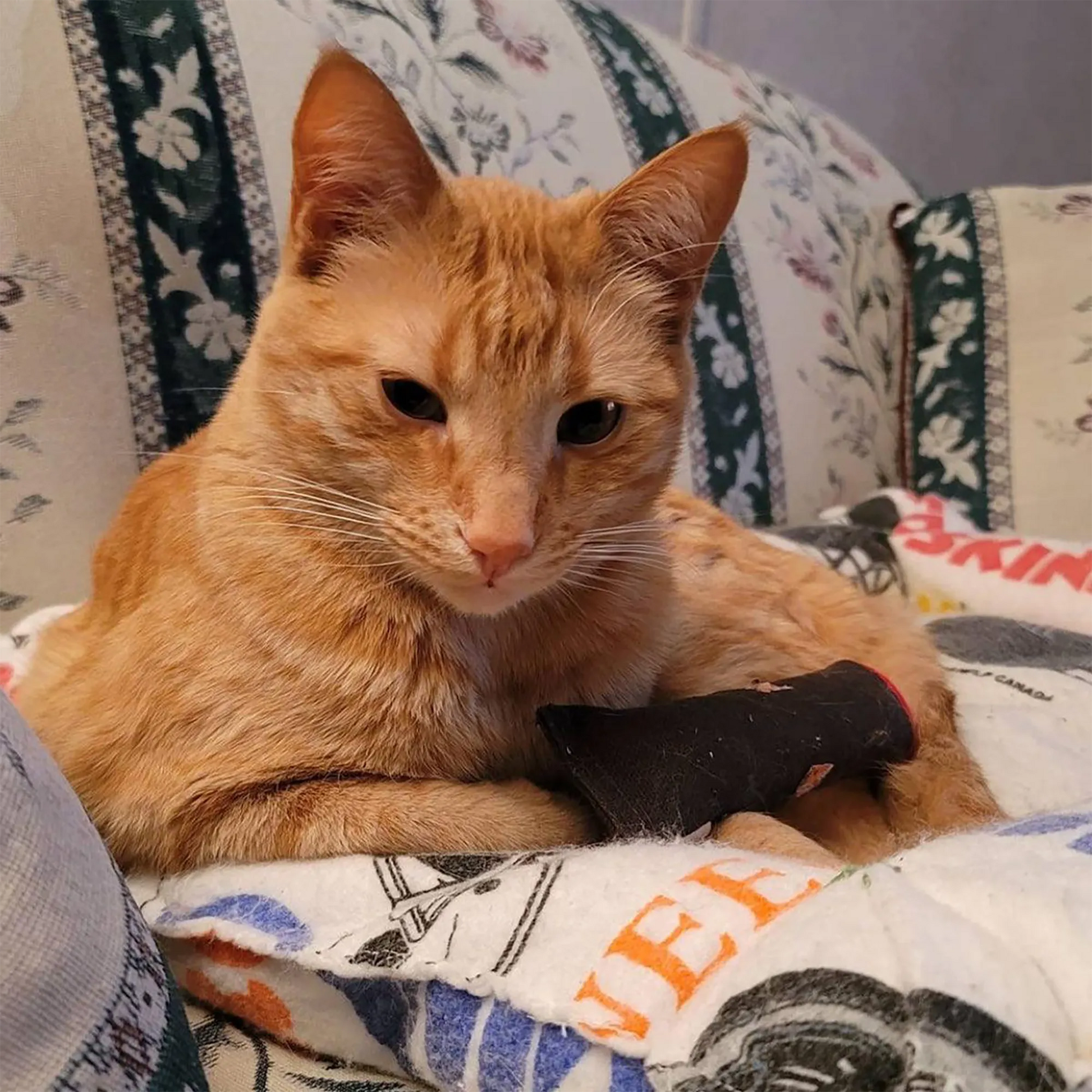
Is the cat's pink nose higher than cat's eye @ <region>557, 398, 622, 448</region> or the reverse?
the reverse

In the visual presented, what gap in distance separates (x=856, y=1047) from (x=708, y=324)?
1442 millimetres

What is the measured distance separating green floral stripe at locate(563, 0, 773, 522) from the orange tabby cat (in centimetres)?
80

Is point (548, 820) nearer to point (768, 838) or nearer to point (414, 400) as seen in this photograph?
point (768, 838)

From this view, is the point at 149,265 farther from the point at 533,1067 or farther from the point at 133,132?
the point at 533,1067

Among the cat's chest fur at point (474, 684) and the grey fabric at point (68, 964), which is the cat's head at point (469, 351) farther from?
the grey fabric at point (68, 964)

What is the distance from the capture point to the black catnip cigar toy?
826mm

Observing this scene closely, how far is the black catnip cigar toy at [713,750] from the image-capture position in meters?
0.83

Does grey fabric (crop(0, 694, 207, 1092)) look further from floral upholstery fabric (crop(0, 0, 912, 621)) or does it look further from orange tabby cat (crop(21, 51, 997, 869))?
floral upholstery fabric (crop(0, 0, 912, 621))

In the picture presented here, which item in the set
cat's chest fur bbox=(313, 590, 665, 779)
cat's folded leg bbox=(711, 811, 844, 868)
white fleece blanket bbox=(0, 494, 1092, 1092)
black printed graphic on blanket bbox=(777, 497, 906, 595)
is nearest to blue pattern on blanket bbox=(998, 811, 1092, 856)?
white fleece blanket bbox=(0, 494, 1092, 1092)

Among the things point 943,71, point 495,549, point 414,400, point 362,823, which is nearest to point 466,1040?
point 362,823

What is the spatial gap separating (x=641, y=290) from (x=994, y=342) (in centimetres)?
127

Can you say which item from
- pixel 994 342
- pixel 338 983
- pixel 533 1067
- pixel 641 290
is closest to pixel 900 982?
pixel 533 1067

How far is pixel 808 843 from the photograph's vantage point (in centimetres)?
83

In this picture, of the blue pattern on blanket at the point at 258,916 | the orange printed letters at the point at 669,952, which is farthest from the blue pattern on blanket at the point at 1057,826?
the blue pattern on blanket at the point at 258,916
